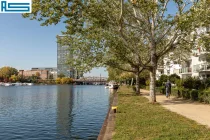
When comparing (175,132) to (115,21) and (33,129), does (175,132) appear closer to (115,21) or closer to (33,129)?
(33,129)

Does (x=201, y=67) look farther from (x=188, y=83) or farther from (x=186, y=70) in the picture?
(x=188, y=83)

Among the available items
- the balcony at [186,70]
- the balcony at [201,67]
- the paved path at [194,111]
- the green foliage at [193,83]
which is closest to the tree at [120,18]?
the paved path at [194,111]

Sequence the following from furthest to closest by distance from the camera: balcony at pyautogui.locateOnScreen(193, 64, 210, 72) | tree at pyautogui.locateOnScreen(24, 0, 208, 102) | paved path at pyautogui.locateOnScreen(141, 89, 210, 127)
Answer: balcony at pyautogui.locateOnScreen(193, 64, 210, 72) → tree at pyautogui.locateOnScreen(24, 0, 208, 102) → paved path at pyautogui.locateOnScreen(141, 89, 210, 127)

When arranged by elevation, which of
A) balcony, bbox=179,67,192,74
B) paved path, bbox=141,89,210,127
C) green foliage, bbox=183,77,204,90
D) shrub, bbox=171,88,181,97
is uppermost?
balcony, bbox=179,67,192,74

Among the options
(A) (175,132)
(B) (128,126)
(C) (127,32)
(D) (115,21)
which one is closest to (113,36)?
(C) (127,32)

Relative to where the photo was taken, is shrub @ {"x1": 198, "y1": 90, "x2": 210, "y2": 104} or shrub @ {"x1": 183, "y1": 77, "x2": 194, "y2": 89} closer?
shrub @ {"x1": 198, "y1": 90, "x2": 210, "y2": 104}

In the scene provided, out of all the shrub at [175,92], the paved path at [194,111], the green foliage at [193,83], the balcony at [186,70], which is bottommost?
the paved path at [194,111]

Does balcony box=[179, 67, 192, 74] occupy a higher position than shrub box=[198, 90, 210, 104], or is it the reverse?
balcony box=[179, 67, 192, 74]

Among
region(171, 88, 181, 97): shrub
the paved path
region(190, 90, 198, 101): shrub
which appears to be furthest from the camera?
region(171, 88, 181, 97): shrub

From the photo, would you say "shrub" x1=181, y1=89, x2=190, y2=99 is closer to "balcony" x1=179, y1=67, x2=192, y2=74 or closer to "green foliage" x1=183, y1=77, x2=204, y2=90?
"green foliage" x1=183, y1=77, x2=204, y2=90

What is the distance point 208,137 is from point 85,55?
23299 mm

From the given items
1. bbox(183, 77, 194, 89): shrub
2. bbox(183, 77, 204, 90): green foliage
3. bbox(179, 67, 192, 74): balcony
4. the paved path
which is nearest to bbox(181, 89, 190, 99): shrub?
the paved path

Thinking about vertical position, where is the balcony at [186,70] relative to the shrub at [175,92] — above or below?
above

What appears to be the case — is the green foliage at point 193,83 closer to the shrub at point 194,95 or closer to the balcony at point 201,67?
the shrub at point 194,95
